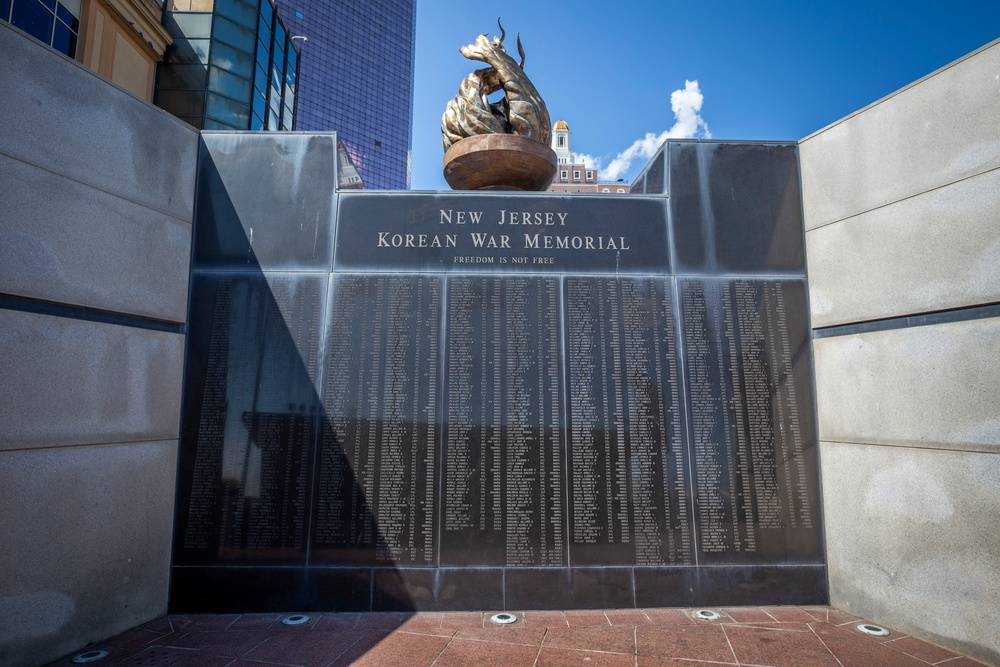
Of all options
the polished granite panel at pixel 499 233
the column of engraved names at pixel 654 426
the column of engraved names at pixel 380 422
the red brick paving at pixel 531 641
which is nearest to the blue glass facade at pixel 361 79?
the polished granite panel at pixel 499 233

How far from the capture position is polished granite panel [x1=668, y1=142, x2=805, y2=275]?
4836 mm

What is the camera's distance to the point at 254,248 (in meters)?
4.73

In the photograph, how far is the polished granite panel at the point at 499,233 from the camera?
189 inches

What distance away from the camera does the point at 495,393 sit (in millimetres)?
4539

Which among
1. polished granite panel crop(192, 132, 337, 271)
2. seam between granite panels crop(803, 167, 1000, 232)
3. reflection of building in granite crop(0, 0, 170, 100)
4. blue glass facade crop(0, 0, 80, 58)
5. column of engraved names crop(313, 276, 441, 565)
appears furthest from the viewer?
reflection of building in granite crop(0, 0, 170, 100)

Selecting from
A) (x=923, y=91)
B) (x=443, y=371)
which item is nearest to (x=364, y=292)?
(x=443, y=371)

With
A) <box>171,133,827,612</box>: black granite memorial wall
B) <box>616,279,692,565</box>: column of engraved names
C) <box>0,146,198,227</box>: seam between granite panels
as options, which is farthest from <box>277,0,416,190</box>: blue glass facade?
<box>616,279,692,565</box>: column of engraved names

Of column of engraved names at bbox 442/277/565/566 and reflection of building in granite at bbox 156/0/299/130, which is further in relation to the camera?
reflection of building in granite at bbox 156/0/299/130

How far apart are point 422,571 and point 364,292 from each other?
2.59 metres

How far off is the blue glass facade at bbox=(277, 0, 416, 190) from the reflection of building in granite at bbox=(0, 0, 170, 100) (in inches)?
1237

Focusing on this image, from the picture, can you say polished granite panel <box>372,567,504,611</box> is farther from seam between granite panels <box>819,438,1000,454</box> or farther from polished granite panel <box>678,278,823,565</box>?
seam between granite panels <box>819,438,1000,454</box>

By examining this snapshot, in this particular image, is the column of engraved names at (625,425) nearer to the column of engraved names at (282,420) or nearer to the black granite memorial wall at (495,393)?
the black granite memorial wall at (495,393)

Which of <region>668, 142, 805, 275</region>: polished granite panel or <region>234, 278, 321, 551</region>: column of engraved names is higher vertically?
<region>668, 142, 805, 275</region>: polished granite panel

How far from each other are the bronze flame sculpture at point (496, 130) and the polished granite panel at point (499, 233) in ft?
2.57
